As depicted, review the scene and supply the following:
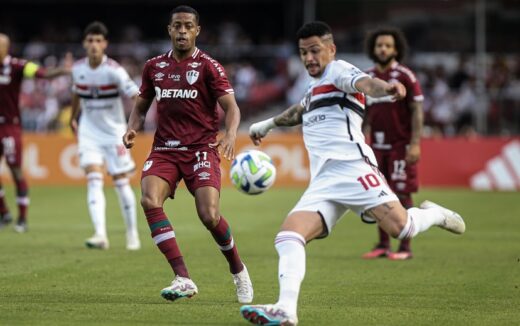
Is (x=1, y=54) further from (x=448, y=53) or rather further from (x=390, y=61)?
(x=448, y=53)

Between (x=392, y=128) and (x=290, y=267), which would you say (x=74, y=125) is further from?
(x=290, y=267)

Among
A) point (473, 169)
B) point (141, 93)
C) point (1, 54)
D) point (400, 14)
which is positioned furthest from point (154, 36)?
point (141, 93)

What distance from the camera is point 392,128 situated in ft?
42.6

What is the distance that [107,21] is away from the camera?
137 ft

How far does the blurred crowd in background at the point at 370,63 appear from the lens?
1188 inches

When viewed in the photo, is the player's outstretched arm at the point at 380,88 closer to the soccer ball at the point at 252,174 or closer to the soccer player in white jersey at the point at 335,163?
the soccer player in white jersey at the point at 335,163

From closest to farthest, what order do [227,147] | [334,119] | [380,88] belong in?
[380,88]
[334,119]
[227,147]

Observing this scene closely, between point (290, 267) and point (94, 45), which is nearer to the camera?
point (290, 267)

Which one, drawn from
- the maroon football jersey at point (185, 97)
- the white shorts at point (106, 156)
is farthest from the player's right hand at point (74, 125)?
the maroon football jersey at point (185, 97)

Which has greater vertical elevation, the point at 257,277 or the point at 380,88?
the point at 380,88

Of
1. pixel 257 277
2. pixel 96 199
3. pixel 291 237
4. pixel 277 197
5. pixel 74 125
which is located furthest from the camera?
pixel 277 197

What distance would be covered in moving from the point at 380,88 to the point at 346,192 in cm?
97

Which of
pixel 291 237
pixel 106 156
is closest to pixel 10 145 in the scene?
pixel 106 156

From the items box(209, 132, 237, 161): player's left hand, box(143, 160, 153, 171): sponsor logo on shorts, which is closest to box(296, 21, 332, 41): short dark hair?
box(209, 132, 237, 161): player's left hand
